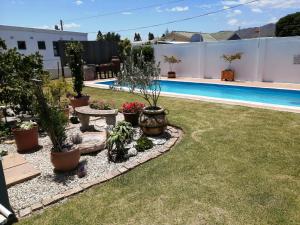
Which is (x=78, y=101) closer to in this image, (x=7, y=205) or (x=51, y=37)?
(x=7, y=205)

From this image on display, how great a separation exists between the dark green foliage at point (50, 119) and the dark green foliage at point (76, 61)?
4354mm

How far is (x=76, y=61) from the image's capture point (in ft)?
29.1

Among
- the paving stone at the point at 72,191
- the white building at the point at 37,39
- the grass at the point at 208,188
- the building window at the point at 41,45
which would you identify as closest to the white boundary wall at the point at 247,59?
the grass at the point at 208,188

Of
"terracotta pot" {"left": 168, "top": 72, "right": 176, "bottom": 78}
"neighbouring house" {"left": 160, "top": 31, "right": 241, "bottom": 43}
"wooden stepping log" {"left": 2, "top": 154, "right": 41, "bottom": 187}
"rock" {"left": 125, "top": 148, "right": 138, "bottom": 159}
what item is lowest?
"wooden stepping log" {"left": 2, "top": 154, "right": 41, "bottom": 187}

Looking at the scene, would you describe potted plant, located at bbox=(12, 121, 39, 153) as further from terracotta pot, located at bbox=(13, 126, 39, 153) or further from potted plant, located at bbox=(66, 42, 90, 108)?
potted plant, located at bbox=(66, 42, 90, 108)

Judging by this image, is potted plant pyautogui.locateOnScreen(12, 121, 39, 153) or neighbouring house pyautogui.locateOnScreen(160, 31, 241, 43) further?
neighbouring house pyautogui.locateOnScreen(160, 31, 241, 43)

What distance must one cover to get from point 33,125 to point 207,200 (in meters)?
4.57

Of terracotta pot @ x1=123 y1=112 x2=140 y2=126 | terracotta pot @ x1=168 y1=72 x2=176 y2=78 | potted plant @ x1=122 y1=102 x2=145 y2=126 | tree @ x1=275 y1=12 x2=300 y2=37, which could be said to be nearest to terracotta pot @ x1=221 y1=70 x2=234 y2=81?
terracotta pot @ x1=168 y1=72 x2=176 y2=78

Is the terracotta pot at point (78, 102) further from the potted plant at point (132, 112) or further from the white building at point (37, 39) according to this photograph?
the white building at point (37, 39)

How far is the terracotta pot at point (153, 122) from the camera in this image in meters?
6.14

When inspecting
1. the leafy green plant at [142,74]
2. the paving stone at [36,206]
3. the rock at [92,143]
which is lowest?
the paving stone at [36,206]

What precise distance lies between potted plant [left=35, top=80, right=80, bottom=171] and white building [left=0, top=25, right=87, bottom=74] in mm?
20185

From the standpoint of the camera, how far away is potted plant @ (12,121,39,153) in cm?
570

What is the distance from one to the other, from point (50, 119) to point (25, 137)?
1.68 meters
